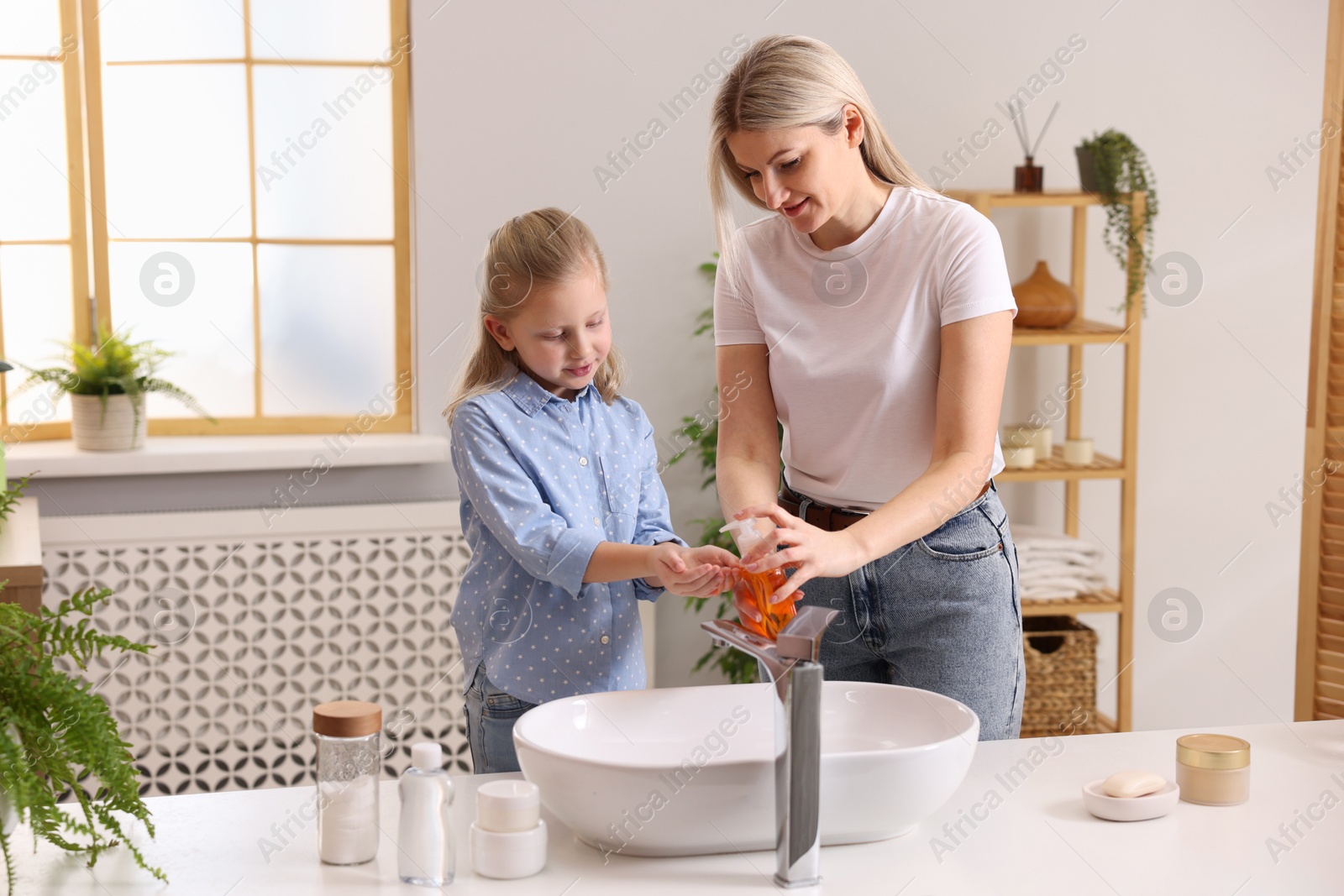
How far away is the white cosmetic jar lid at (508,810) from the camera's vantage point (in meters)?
1.06

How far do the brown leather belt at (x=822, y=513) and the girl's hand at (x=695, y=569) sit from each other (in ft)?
0.71

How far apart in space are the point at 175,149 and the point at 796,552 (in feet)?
7.36

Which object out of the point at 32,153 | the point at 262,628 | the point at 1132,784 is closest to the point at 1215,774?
the point at 1132,784

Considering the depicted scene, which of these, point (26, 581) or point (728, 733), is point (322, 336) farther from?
point (728, 733)

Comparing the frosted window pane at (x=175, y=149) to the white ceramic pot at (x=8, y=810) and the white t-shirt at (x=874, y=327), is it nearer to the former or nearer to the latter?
the white t-shirt at (x=874, y=327)

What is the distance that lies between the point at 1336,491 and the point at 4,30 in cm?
293

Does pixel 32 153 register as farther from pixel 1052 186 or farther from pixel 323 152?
pixel 1052 186

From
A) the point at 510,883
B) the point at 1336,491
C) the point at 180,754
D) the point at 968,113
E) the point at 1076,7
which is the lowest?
the point at 180,754

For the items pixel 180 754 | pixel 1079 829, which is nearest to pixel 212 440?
pixel 180 754

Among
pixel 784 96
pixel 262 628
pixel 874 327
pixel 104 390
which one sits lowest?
pixel 262 628

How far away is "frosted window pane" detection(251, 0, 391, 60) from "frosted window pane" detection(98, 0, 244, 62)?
58 millimetres

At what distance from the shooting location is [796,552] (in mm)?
1207

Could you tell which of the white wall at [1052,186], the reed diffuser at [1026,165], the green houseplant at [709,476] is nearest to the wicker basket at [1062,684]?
the white wall at [1052,186]

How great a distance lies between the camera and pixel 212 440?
2.92 meters
